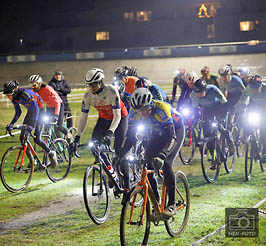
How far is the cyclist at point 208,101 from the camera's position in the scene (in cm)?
1068

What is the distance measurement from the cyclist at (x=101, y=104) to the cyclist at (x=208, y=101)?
6.96 ft

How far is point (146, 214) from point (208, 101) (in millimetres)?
4643

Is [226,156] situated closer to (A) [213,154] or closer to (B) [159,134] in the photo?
(A) [213,154]

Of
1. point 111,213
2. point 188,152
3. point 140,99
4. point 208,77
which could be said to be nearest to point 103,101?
point 111,213

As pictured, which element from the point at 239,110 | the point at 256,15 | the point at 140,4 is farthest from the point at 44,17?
the point at 239,110

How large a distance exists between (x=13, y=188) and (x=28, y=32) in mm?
50362

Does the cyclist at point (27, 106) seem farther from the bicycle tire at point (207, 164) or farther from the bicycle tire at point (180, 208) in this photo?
the bicycle tire at point (180, 208)

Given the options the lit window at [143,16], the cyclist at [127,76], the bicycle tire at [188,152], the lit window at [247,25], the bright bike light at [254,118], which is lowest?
the bicycle tire at [188,152]

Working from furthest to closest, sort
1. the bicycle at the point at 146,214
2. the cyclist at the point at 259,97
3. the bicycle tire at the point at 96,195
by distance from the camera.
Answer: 1. the cyclist at the point at 259,97
2. the bicycle tire at the point at 96,195
3. the bicycle at the point at 146,214

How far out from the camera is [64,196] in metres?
9.90

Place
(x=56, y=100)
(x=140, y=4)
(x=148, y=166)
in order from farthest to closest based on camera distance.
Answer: (x=140, y=4)
(x=56, y=100)
(x=148, y=166)

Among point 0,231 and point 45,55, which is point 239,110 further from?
point 45,55

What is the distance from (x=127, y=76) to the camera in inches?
452

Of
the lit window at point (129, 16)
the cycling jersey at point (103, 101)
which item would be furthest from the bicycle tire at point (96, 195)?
the lit window at point (129, 16)
